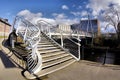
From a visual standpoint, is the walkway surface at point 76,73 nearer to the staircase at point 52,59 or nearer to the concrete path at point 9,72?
the concrete path at point 9,72

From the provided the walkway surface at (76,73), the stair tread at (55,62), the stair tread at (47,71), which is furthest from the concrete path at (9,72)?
the stair tread at (55,62)

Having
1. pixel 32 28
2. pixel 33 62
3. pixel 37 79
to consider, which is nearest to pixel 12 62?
pixel 33 62

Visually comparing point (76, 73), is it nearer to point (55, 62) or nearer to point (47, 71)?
point (47, 71)

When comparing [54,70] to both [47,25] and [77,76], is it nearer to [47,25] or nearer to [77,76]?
[77,76]

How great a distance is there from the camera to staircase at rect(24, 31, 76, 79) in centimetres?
724

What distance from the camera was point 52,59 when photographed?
28.5ft

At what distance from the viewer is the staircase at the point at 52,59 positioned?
23.8 ft

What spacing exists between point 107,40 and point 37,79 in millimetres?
30233

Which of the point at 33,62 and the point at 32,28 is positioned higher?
the point at 32,28

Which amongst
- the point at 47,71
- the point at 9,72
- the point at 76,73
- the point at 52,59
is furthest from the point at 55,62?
the point at 9,72

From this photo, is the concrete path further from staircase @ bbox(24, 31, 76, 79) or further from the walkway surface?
staircase @ bbox(24, 31, 76, 79)

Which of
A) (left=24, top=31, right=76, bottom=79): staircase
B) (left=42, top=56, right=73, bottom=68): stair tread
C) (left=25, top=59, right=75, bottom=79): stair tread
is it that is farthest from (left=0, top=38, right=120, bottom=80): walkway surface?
(left=42, top=56, right=73, bottom=68): stair tread

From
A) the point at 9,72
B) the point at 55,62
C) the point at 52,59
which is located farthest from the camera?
the point at 52,59

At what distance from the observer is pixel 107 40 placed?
112 feet
